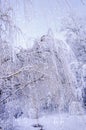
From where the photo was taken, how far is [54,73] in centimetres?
262

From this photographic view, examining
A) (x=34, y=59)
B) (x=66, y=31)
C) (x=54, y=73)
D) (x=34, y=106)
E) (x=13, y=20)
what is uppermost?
(x=66, y=31)

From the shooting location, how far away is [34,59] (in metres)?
2.65

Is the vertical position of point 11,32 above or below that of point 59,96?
above

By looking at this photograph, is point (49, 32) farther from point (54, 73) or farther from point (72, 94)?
point (72, 94)

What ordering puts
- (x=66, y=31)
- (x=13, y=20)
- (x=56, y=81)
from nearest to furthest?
(x=13, y=20)
(x=56, y=81)
(x=66, y=31)

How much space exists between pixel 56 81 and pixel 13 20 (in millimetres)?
973

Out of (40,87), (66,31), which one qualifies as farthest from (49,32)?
(66,31)

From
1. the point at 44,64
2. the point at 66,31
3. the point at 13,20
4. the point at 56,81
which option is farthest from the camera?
the point at 66,31

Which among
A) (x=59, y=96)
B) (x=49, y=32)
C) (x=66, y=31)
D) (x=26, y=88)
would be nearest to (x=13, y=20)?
(x=49, y=32)

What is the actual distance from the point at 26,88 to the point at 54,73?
39cm

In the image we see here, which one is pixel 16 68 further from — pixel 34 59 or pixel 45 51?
pixel 45 51

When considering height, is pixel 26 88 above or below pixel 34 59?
below

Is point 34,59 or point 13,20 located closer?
point 13,20

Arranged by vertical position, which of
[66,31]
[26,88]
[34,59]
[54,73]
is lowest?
[26,88]
